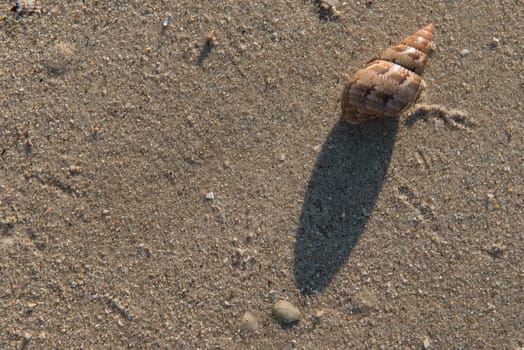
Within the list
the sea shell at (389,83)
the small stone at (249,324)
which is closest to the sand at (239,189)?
the small stone at (249,324)

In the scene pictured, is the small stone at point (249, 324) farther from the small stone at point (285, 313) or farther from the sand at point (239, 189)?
the small stone at point (285, 313)

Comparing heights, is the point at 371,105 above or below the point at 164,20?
below

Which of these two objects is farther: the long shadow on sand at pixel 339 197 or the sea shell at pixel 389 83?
the long shadow on sand at pixel 339 197

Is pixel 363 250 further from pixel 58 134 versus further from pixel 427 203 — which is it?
pixel 58 134

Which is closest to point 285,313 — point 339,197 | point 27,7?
point 339,197

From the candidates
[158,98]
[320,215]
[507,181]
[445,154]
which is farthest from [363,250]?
[158,98]
